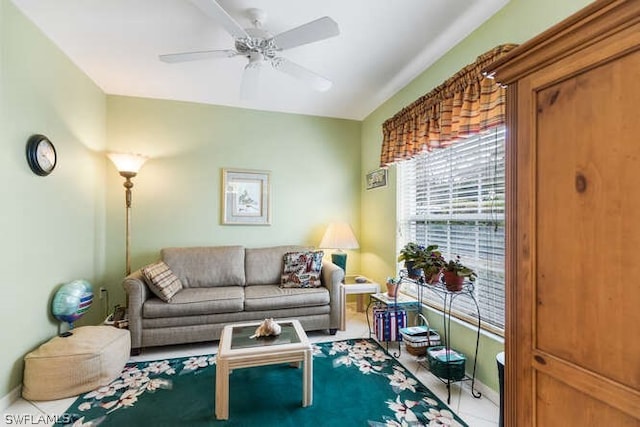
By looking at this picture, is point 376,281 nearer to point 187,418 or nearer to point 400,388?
point 400,388

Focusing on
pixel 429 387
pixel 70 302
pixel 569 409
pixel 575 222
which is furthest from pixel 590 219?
pixel 70 302

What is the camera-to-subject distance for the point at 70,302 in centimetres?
235

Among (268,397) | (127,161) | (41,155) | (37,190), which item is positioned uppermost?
(127,161)

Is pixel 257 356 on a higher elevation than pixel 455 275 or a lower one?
lower

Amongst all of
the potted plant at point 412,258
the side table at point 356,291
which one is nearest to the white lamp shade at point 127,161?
the side table at point 356,291

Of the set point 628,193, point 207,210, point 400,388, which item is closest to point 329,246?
point 207,210

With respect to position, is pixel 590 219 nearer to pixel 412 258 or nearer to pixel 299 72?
pixel 412 258

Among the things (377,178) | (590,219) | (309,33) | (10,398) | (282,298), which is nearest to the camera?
(590,219)

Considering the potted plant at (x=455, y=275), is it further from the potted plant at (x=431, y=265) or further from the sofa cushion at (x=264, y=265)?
the sofa cushion at (x=264, y=265)

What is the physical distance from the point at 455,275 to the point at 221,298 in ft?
6.63

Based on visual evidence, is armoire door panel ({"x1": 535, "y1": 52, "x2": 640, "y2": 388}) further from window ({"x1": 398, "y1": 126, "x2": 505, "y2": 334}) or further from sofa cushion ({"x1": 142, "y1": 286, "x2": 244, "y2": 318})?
sofa cushion ({"x1": 142, "y1": 286, "x2": 244, "y2": 318})

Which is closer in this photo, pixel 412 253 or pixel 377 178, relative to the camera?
pixel 412 253

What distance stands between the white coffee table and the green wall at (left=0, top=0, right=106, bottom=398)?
4.59ft

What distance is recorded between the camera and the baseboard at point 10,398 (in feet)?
6.02
